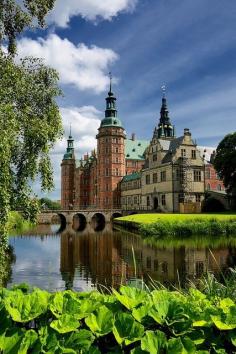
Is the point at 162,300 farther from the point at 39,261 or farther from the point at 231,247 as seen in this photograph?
the point at 231,247

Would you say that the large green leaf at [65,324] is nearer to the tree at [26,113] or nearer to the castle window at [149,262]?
the tree at [26,113]

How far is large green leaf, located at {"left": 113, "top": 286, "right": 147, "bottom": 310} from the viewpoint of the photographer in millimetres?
4047

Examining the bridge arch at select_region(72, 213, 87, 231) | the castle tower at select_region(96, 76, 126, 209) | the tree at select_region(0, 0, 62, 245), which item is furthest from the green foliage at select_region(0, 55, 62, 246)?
the castle tower at select_region(96, 76, 126, 209)

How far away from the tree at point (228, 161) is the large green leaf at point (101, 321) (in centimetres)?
5309

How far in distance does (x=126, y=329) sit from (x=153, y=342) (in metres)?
0.31

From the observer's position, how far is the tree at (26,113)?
12.1 meters

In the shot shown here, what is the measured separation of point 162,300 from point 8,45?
11689mm

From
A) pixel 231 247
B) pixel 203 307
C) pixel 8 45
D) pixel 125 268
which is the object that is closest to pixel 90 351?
pixel 203 307

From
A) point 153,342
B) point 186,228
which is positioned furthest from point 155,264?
point 153,342

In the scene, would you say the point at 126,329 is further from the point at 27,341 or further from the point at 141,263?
the point at 141,263

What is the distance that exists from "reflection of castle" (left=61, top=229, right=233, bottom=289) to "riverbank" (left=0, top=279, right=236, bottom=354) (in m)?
11.5

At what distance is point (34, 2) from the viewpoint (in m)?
13.3

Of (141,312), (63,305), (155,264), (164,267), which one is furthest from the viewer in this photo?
(155,264)

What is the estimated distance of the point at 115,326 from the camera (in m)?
3.67
